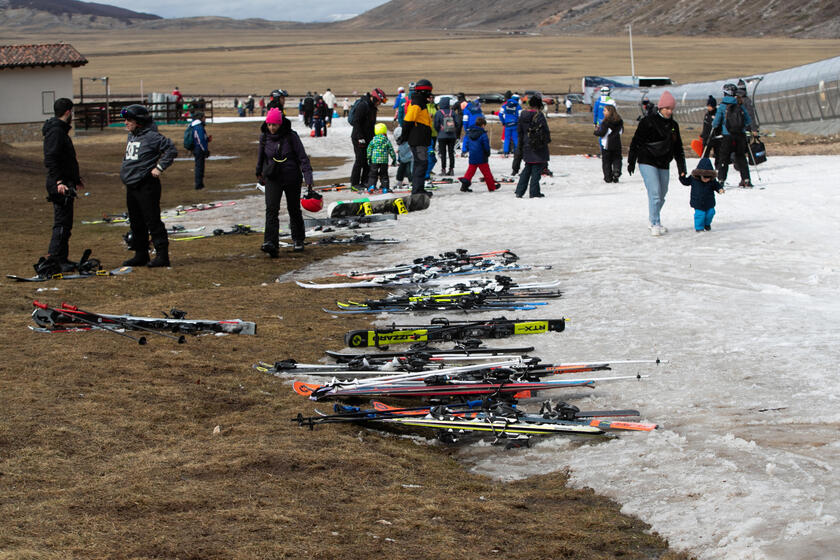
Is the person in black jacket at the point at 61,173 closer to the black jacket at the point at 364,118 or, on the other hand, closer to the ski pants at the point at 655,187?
the ski pants at the point at 655,187

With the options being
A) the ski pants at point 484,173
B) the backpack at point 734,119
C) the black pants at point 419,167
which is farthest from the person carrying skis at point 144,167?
the backpack at point 734,119

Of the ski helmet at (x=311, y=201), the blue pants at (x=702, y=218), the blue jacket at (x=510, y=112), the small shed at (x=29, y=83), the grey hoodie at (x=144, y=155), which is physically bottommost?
the blue pants at (x=702, y=218)

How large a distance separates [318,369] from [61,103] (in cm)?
599

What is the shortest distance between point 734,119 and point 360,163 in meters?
7.51

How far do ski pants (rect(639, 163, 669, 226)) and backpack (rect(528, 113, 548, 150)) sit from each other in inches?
190

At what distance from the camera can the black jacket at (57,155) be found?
11719 mm

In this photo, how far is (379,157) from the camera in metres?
20.1

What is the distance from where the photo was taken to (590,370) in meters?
7.12

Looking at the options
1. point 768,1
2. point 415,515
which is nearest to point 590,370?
point 415,515

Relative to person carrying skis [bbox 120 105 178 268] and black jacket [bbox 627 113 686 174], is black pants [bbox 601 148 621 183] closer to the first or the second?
black jacket [bbox 627 113 686 174]

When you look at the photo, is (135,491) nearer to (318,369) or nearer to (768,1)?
(318,369)

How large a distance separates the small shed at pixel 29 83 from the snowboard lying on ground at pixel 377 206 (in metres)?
29.7

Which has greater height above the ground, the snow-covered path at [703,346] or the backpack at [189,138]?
the backpack at [189,138]

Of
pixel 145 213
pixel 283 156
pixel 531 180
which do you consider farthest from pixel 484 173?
pixel 145 213
